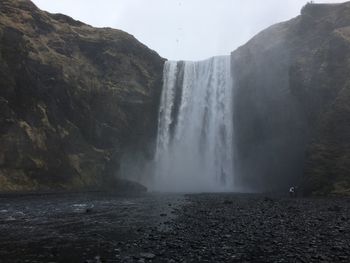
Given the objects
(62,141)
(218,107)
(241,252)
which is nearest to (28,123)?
(62,141)

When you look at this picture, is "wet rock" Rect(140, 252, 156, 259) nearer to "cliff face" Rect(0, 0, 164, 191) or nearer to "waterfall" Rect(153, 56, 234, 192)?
"cliff face" Rect(0, 0, 164, 191)

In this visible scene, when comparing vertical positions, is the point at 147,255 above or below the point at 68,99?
below

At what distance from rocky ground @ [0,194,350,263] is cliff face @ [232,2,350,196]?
18.0 metres

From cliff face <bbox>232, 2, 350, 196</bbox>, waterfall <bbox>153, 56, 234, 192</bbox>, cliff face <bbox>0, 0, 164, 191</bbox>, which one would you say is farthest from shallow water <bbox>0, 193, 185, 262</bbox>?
waterfall <bbox>153, 56, 234, 192</bbox>

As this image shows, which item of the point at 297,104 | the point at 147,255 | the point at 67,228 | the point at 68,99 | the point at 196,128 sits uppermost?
the point at 297,104

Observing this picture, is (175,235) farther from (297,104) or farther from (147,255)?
(297,104)

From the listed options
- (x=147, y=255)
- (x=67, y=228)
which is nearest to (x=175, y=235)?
(x=147, y=255)

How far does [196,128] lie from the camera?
73.5 m

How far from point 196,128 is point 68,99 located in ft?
80.0

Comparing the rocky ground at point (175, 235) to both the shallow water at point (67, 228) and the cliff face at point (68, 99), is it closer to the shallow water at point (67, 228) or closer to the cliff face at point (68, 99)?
the shallow water at point (67, 228)

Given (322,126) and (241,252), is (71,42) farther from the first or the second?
(241,252)

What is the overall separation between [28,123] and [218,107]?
3456cm

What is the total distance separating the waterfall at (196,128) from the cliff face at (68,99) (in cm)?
283

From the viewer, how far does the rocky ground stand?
47.3ft
